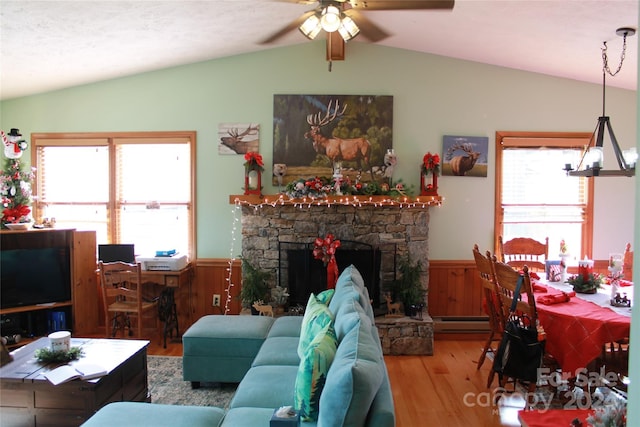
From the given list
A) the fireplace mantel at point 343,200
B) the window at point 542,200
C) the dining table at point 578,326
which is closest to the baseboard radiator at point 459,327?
the window at point 542,200

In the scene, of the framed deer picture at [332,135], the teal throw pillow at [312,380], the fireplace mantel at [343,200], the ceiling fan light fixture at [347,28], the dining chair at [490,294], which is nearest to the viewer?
the teal throw pillow at [312,380]

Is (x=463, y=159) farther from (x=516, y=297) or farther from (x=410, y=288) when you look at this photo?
(x=516, y=297)

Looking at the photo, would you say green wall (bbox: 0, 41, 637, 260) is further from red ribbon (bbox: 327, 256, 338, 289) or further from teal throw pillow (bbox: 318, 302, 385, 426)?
teal throw pillow (bbox: 318, 302, 385, 426)

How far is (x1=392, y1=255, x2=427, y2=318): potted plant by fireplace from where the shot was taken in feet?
14.6

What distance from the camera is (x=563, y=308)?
3.03 metres

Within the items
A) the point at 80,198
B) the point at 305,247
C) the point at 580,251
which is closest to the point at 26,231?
the point at 80,198

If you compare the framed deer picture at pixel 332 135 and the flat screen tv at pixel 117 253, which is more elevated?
the framed deer picture at pixel 332 135

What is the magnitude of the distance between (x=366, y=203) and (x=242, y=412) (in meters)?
2.74

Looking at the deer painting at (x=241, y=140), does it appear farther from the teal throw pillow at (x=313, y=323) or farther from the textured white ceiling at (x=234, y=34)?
the teal throw pillow at (x=313, y=323)

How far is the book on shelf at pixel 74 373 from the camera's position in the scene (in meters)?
2.52

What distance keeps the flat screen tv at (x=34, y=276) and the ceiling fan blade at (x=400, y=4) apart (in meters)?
3.74

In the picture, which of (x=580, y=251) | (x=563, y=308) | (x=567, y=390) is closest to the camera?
(x=563, y=308)

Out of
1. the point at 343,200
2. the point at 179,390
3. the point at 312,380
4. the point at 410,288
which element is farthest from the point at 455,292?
the point at 312,380

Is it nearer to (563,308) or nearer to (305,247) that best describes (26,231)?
(305,247)
